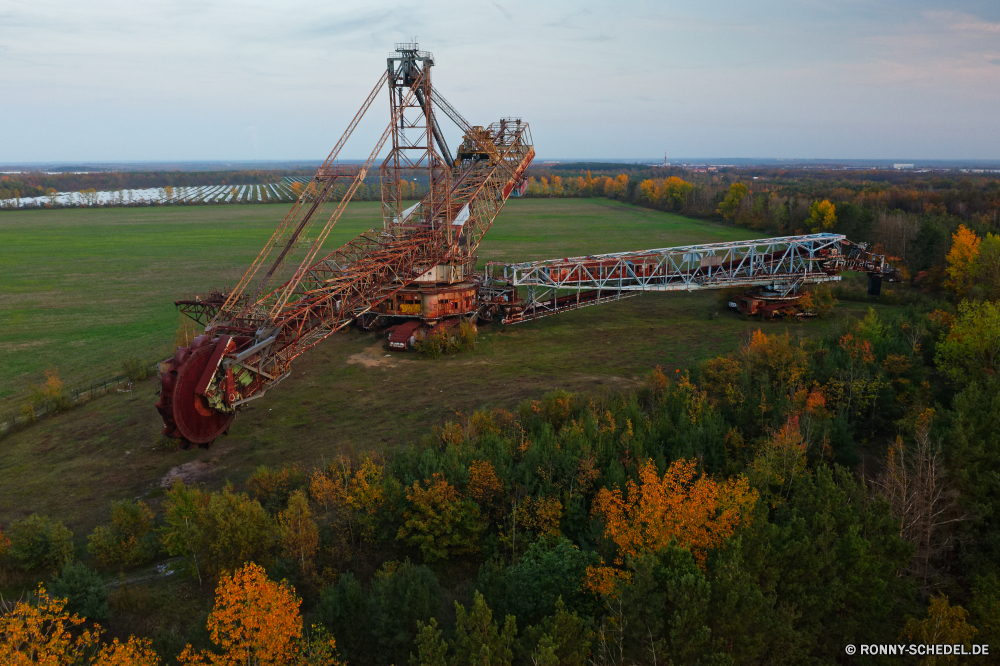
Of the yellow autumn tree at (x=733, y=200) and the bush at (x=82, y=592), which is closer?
the bush at (x=82, y=592)

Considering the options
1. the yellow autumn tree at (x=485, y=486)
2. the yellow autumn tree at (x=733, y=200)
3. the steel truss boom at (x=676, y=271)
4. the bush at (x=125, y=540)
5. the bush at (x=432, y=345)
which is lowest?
the bush at (x=125, y=540)

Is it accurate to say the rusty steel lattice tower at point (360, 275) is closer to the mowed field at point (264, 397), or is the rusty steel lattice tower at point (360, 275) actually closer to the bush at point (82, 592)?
the mowed field at point (264, 397)

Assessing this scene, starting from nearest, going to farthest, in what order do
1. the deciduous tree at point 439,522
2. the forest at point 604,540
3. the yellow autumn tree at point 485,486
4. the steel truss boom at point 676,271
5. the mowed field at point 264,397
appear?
1. the forest at point 604,540
2. the deciduous tree at point 439,522
3. the yellow autumn tree at point 485,486
4. the mowed field at point 264,397
5. the steel truss boom at point 676,271

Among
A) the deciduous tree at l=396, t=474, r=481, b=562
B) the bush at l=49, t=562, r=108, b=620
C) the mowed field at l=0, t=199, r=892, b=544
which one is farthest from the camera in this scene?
the mowed field at l=0, t=199, r=892, b=544

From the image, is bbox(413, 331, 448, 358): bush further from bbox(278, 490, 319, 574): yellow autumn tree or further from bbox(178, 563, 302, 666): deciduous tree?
bbox(178, 563, 302, 666): deciduous tree

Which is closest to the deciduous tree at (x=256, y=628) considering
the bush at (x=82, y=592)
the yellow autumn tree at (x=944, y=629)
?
the bush at (x=82, y=592)

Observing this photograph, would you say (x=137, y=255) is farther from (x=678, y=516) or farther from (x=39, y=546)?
(x=678, y=516)

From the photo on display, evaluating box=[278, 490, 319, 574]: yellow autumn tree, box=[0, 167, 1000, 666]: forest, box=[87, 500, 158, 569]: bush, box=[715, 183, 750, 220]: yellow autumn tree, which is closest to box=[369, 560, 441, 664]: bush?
box=[0, 167, 1000, 666]: forest
